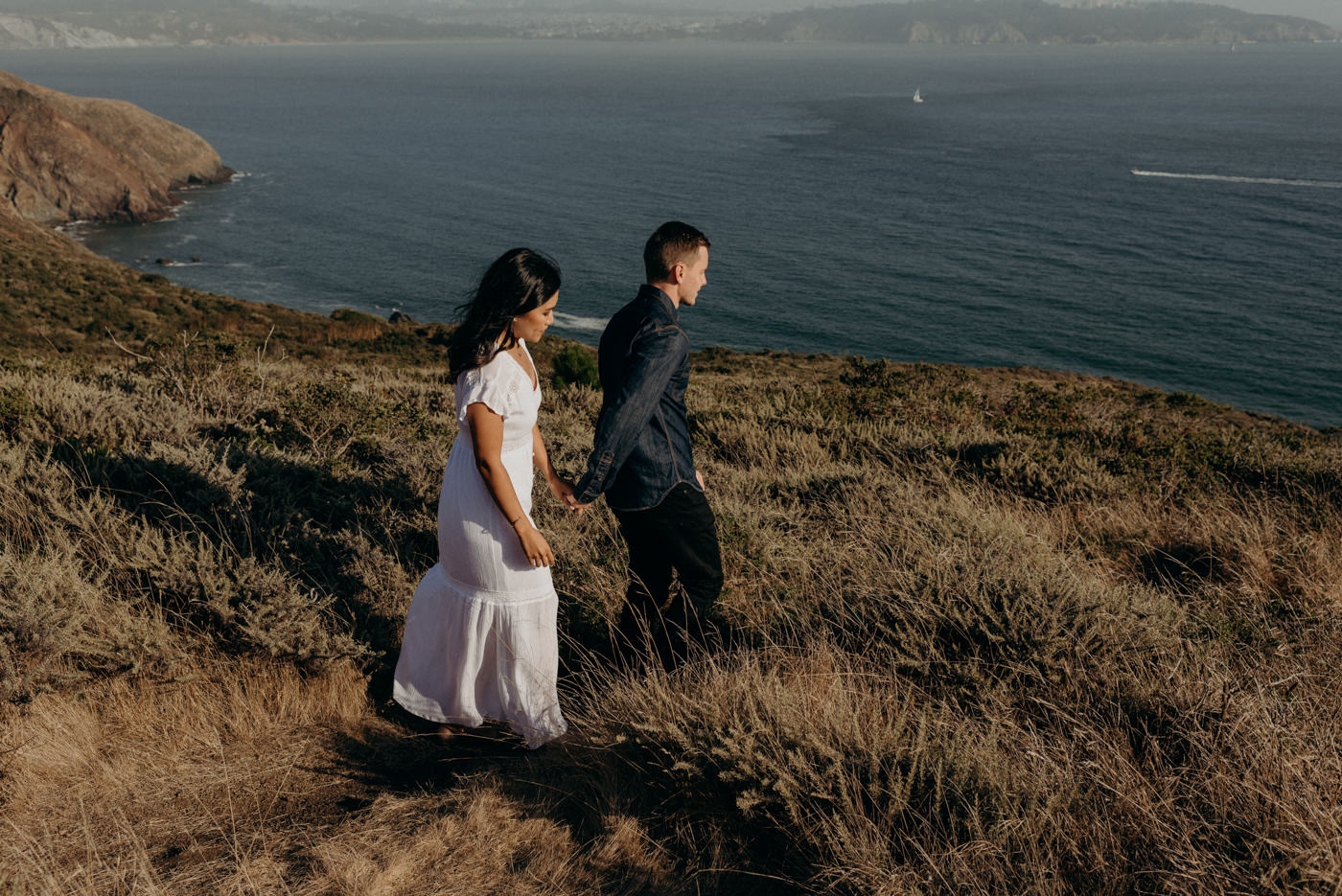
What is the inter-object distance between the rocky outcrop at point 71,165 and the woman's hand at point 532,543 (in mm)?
85508

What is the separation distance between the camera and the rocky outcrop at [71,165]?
72750mm

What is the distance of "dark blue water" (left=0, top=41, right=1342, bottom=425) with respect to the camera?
46594mm

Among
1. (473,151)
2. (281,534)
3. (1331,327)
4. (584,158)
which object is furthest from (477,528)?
(473,151)

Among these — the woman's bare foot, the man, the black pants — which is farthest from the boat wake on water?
the woman's bare foot

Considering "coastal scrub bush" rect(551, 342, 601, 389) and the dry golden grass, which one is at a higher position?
the dry golden grass

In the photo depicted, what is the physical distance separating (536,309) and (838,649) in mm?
1970

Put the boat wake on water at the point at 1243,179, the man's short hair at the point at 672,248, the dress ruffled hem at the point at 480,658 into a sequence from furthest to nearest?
the boat wake on water at the point at 1243,179 → the man's short hair at the point at 672,248 → the dress ruffled hem at the point at 480,658

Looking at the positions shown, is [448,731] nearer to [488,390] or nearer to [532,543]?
[532,543]

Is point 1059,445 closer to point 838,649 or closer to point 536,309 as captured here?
point 838,649

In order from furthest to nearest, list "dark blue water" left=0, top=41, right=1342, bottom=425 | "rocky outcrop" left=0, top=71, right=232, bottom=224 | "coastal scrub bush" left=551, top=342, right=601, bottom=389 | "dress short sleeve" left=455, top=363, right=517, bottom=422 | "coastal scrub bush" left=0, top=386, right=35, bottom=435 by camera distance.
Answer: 1. "rocky outcrop" left=0, top=71, right=232, bottom=224
2. "dark blue water" left=0, top=41, right=1342, bottom=425
3. "coastal scrub bush" left=551, top=342, right=601, bottom=389
4. "coastal scrub bush" left=0, top=386, right=35, bottom=435
5. "dress short sleeve" left=455, top=363, right=517, bottom=422

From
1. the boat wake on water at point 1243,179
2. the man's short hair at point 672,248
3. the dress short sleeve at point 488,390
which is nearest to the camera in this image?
the dress short sleeve at point 488,390

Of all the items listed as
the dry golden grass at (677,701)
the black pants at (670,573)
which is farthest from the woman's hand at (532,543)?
the dry golden grass at (677,701)

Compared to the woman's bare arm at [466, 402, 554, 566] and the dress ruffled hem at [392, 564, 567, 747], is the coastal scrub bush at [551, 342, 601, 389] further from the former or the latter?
the woman's bare arm at [466, 402, 554, 566]

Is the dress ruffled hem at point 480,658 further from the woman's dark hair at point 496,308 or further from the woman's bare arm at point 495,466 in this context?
the woman's dark hair at point 496,308
